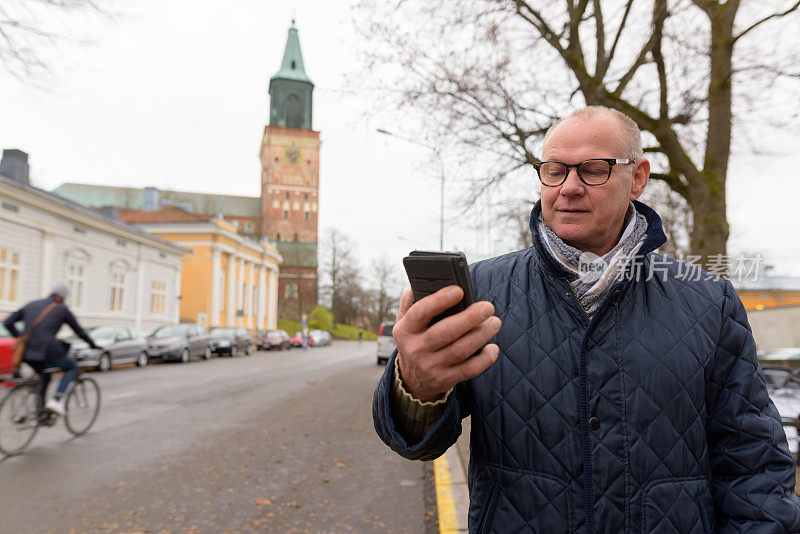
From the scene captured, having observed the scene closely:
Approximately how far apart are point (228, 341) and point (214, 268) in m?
14.8

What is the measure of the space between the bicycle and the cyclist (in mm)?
85

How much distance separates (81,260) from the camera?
1010 inches

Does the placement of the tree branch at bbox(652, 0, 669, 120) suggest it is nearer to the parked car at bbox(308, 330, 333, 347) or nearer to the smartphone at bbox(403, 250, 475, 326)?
the smartphone at bbox(403, 250, 475, 326)

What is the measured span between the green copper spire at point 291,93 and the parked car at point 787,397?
269 feet

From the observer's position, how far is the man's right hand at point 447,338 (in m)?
1.20

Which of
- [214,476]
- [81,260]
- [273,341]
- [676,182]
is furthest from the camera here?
[273,341]

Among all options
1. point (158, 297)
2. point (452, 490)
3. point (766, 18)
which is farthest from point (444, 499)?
point (158, 297)

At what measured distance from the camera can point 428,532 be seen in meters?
4.40

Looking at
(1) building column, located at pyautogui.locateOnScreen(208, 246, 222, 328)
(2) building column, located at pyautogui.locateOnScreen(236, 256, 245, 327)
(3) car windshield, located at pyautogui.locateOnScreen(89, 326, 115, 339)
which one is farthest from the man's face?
(2) building column, located at pyautogui.locateOnScreen(236, 256, 245, 327)

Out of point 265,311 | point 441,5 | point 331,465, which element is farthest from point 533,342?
point 265,311

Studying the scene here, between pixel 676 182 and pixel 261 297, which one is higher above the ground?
pixel 676 182

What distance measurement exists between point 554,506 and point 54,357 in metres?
7.35

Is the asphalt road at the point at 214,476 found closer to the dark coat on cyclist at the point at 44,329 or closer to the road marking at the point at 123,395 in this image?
the road marking at the point at 123,395

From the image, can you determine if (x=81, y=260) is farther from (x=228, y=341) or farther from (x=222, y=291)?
(x=222, y=291)
